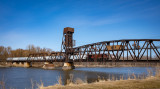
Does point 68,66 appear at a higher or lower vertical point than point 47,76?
higher

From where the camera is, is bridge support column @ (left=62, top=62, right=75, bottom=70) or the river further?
bridge support column @ (left=62, top=62, right=75, bottom=70)

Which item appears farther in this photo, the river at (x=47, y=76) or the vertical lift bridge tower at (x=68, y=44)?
the vertical lift bridge tower at (x=68, y=44)

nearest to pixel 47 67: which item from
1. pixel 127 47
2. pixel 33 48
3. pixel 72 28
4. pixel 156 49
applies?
pixel 72 28

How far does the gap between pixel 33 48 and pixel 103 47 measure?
132 metres

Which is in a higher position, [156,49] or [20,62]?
[156,49]

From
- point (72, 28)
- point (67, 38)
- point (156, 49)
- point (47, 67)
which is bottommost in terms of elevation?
point (47, 67)

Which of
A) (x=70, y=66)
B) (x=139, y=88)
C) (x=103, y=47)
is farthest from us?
(x=70, y=66)

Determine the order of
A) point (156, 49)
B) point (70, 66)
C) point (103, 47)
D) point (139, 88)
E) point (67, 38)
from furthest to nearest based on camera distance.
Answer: point (67, 38) → point (70, 66) → point (103, 47) → point (156, 49) → point (139, 88)

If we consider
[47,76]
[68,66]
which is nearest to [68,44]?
[68,66]

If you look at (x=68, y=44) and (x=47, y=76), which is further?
(x=68, y=44)

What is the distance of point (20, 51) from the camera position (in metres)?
165

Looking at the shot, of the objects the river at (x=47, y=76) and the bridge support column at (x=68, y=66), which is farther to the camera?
the bridge support column at (x=68, y=66)

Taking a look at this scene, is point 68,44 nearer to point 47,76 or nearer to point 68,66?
point 68,66

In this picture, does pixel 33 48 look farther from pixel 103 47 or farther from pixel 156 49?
pixel 156 49
